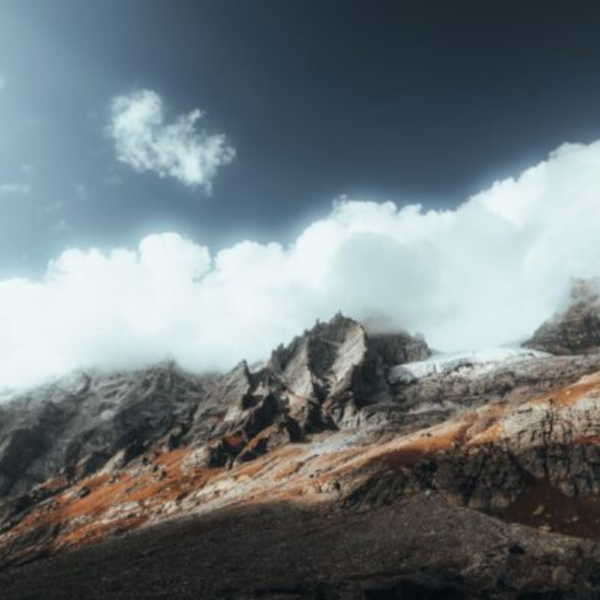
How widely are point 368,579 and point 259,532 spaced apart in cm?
3543

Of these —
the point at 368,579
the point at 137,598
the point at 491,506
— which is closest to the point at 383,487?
the point at 491,506

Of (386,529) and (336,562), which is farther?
(386,529)

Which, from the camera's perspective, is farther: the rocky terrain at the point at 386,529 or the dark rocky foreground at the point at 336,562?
the rocky terrain at the point at 386,529

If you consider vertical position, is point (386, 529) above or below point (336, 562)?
below

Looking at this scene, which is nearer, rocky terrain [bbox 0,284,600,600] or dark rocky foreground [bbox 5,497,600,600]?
dark rocky foreground [bbox 5,497,600,600]

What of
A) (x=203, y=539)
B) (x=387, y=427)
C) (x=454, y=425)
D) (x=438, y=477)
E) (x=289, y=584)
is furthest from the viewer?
(x=387, y=427)

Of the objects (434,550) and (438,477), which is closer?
(434,550)

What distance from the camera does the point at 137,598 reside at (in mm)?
71188

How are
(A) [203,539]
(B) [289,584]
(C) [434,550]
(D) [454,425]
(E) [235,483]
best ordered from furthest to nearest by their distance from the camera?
(E) [235,483]
(D) [454,425]
(A) [203,539]
(C) [434,550]
(B) [289,584]

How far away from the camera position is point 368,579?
70.7 meters

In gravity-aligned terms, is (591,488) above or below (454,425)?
below

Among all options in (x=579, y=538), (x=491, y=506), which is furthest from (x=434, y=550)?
(x=491, y=506)

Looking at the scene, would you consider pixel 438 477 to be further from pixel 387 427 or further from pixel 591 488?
pixel 387 427

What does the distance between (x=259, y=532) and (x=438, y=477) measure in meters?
33.7
